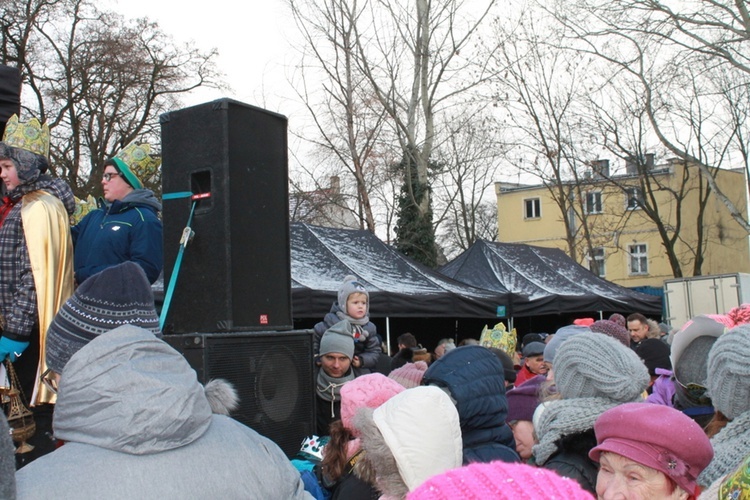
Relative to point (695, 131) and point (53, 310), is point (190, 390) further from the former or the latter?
point (695, 131)

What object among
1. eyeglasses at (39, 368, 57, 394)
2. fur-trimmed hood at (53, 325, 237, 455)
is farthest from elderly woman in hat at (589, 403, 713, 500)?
eyeglasses at (39, 368, 57, 394)

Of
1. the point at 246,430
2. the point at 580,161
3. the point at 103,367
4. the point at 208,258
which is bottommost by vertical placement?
the point at 246,430

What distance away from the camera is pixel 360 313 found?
6.48 metres

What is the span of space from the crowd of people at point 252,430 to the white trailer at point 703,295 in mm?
14862

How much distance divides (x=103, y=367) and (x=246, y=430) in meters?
0.42

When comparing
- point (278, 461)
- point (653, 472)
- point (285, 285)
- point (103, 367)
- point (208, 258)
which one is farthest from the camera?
point (285, 285)

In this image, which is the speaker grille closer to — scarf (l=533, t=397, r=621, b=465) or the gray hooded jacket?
scarf (l=533, t=397, r=621, b=465)

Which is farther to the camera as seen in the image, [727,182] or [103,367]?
[727,182]

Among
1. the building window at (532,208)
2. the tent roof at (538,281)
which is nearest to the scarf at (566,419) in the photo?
the tent roof at (538,281)

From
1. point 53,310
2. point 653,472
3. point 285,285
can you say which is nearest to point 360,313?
point 285,285

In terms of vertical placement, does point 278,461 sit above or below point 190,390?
below

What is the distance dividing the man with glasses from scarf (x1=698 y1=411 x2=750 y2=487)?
2.66 meters

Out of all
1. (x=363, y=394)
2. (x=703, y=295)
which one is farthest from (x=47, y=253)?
(x=703, y=295)

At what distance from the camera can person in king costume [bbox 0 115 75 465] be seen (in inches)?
141
